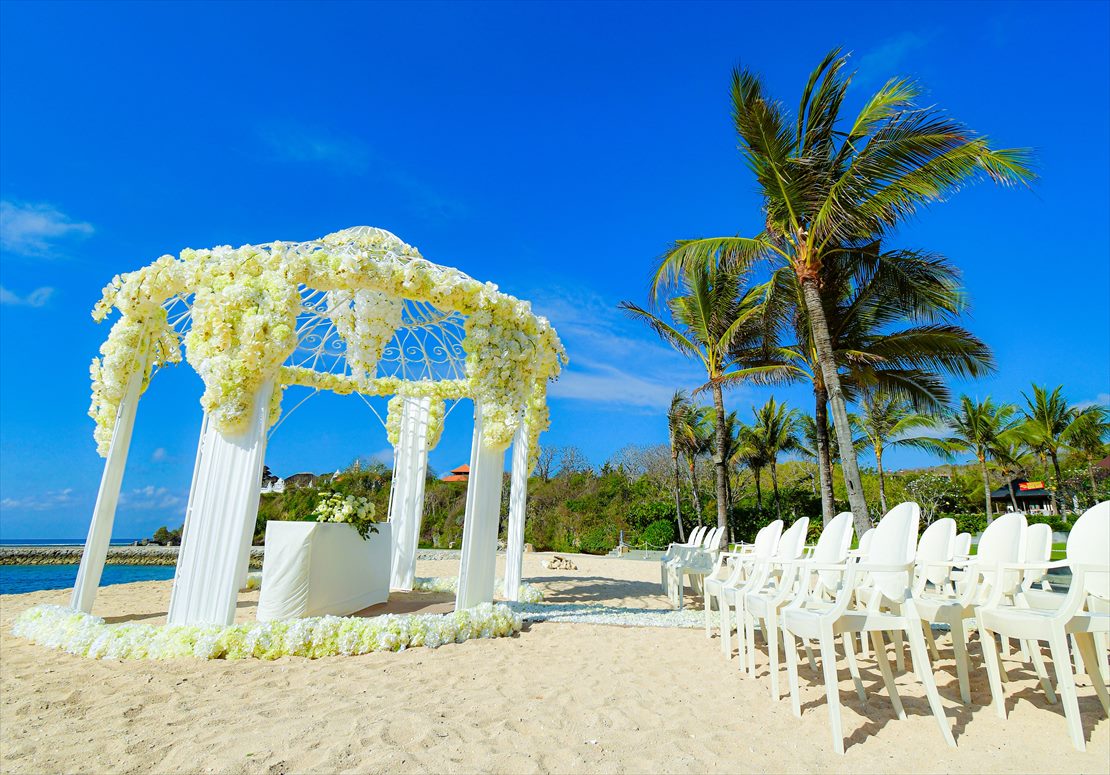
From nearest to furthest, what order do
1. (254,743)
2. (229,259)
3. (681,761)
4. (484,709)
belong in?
1. (681,761)
2. (254,743)
3. (484,709)
4. (229,259)

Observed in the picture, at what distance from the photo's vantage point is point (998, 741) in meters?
2.75

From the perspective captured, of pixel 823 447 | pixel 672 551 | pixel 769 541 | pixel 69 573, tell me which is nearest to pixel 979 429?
pixel 823 447

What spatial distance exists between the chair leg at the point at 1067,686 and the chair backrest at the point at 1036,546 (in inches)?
45.6

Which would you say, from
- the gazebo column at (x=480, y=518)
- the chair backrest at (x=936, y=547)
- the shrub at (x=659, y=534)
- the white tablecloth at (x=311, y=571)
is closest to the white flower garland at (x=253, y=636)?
the gazebo column at (x=480, y=518)

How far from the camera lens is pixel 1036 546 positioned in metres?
3.70

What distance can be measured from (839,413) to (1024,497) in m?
38.0

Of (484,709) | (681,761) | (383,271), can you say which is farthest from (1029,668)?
(383,271)

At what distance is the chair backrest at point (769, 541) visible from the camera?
14.2 feet

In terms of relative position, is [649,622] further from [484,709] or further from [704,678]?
[484,709]

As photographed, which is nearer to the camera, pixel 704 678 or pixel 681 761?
pixel 681 761

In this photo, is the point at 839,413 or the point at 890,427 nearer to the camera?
the point at 839,413

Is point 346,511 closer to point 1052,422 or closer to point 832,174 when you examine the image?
point 832,174

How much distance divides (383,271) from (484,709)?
400 cm

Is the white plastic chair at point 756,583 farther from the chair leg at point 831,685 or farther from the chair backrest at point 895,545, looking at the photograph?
the chair leg at point 831,685
